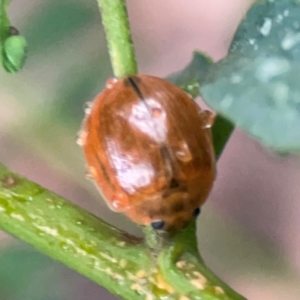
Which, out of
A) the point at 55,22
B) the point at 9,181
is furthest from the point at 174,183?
the point at 55,22

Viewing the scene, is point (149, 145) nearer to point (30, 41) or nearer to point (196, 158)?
point (196, 158)

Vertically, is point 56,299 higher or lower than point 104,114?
lower

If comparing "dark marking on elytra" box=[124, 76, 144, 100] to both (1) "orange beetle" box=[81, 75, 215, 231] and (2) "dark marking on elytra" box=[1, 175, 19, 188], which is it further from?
(2) "dark marking on elytra" box=[1, 175, 19, 188]

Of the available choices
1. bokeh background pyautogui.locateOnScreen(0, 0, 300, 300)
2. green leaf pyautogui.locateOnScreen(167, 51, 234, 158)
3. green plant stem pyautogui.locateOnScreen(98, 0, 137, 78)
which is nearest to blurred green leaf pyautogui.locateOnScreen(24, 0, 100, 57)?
bokeh background pyautogui.locateOnScreen(0, 0, 300, 300)

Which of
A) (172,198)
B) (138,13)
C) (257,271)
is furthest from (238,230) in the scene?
(172,198)

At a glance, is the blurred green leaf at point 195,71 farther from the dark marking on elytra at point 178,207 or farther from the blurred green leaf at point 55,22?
the blurred green leaf at point 55,22

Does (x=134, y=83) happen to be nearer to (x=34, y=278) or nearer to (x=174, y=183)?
(x=174, y=183)

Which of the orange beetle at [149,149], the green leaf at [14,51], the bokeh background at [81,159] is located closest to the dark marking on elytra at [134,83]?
the orange beetle at [149,149]
